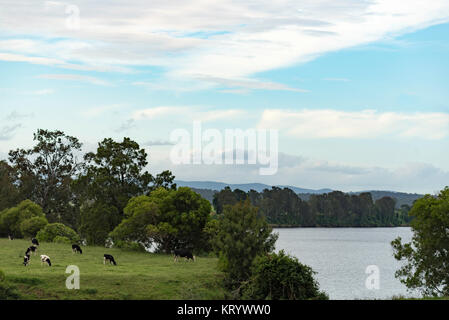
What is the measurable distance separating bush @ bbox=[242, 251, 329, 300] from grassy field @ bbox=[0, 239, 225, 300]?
115 inches

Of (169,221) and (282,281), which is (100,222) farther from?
(282,281)

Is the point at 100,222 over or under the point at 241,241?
over

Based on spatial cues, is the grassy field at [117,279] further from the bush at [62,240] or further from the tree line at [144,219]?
the bush at [62,240]

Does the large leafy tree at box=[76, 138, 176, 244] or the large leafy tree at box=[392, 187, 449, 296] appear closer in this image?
the large leafy tree at box=[392, 187, 449, 296]

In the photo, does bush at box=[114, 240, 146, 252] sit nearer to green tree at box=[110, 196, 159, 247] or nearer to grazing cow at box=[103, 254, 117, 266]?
green tree at box=[110, 196, 159, 247]

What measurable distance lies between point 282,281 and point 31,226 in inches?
1752

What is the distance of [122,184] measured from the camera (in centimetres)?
6888

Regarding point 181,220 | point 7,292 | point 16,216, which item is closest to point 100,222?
point 181,220

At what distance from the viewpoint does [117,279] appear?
1468 inches

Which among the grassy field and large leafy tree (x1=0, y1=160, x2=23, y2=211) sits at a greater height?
large leafy tree (x1=0, y1=160, x2=23, y2=211)

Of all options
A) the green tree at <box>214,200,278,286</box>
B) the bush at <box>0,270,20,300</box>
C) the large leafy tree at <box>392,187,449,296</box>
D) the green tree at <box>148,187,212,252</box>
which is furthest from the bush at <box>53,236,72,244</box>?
the large leafy tree at <box>392,187,449,296</box>

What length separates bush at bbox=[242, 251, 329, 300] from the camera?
117 feet
